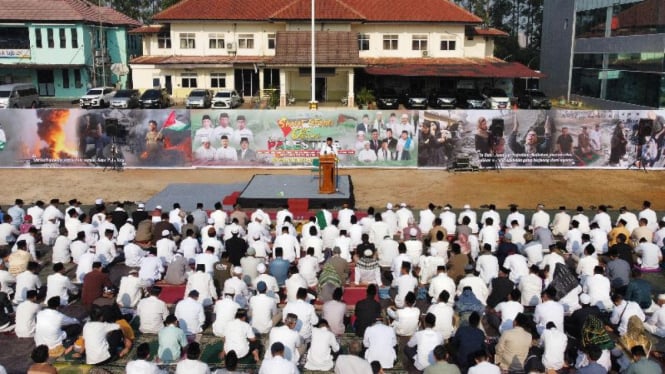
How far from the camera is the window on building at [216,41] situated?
4891 centimetres

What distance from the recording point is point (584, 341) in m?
9.89

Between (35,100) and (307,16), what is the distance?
19.7 metres

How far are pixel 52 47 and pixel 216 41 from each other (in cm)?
1395

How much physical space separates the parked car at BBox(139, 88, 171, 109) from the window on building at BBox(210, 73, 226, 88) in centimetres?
464

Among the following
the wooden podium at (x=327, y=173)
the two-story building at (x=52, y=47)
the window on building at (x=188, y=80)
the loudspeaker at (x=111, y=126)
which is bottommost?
the wooden podium at (x=327, y=173)

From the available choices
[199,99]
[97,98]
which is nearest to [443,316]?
[199,99]

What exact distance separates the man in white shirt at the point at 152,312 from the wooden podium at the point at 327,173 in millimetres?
10614

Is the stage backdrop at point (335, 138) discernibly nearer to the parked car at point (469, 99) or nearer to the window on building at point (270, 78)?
the parked car at point (469, 99)

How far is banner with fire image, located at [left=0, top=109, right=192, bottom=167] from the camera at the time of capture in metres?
27.4

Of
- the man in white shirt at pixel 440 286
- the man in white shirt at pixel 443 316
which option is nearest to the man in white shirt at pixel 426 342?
the man in white shirt at pixel 443 316

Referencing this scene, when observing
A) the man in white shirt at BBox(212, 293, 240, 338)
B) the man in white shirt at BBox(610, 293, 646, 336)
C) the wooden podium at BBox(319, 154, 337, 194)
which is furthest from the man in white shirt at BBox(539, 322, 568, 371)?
the wooden podium at BBox(319, 154, 337, 194)

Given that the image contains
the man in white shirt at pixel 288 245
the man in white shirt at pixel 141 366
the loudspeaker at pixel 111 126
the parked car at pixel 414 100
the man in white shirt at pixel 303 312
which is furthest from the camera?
the parked car at pixel 414 100

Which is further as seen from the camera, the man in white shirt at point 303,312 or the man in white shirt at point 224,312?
the man in white shirt at point 224,312

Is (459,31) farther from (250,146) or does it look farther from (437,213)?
(437,213)
